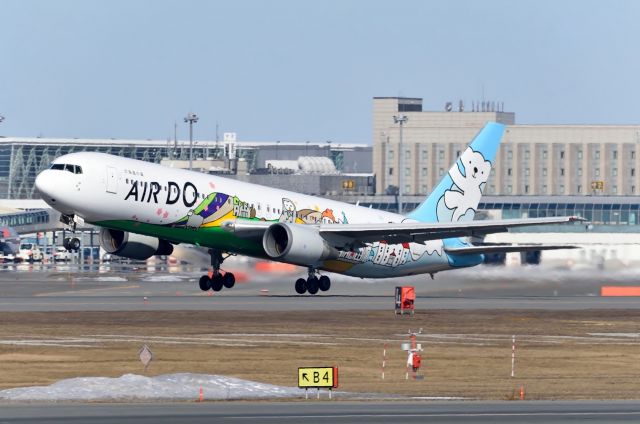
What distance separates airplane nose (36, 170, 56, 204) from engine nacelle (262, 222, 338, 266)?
10.2m

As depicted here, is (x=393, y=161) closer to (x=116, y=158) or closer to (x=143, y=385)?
(x=116, y=158)

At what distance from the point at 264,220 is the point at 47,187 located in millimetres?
11010

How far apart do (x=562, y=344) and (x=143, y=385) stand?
1887 centimetres

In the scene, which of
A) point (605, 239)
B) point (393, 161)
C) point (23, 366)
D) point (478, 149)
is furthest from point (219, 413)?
point (393, 161)

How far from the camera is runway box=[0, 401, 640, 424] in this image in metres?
29.3

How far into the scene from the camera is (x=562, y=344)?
4912cm

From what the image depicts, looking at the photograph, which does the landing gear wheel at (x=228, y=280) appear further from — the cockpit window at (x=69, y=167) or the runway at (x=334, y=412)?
the runway at (x=334, y=412)

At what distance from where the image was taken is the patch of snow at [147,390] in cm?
3381

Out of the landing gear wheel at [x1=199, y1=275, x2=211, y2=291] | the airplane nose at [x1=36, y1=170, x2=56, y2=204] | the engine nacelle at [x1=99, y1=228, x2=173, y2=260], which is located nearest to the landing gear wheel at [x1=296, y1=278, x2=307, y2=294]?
the landing gear wheel at [x1=199, y1=275, x2=211, y2=291]

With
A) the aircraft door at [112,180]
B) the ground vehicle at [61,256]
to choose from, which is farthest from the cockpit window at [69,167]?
the ground vehicle at [61,256]

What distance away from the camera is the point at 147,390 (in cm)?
3466

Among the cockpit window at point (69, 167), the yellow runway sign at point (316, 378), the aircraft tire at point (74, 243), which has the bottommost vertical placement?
the yellow runway sign at point (316, 378)

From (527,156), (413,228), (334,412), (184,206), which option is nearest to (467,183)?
(413,228)

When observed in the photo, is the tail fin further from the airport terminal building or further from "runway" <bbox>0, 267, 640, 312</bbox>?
the airport terminal building
